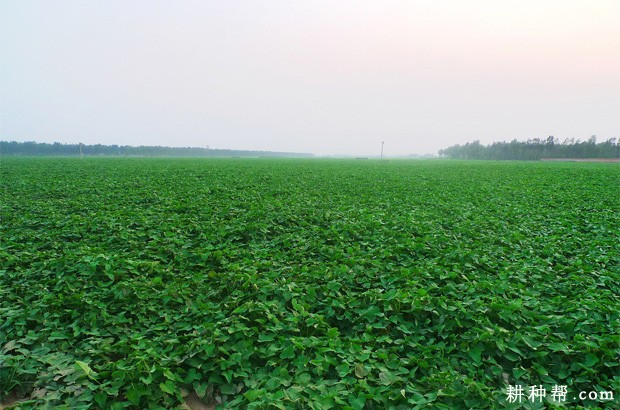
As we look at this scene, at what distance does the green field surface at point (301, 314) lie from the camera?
10.7 feet

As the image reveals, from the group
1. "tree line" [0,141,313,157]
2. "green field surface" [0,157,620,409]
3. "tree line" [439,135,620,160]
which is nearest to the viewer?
"green field surface" [0,157,620,409]

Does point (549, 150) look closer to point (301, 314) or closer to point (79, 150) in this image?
point (301, 314)

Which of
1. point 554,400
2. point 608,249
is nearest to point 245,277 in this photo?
point 554,400

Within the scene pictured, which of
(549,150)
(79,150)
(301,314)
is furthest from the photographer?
(79,150)

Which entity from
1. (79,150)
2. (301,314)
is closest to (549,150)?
(301,314)

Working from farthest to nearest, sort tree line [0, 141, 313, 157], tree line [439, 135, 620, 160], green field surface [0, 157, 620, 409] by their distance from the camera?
tree line [0, 141, 313, 157] → tree line [439, 135, 620, 160] → green field surface [0, 157, 620, 409]

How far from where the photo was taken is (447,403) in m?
3.03

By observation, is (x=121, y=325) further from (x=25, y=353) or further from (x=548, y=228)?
(x=548, y=228)

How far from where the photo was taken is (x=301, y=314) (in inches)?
170

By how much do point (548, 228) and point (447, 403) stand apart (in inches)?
296

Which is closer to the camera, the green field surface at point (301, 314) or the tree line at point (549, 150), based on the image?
the green field surface at point (301, 314)

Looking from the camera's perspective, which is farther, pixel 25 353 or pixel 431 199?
pixel 431 199

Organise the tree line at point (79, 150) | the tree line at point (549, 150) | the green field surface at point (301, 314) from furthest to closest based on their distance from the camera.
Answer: the tree line at point (79, 150), the tree line at point (549, 150), the green field surface at point (301, 314)

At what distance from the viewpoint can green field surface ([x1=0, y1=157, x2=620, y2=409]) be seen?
326 centimetres
